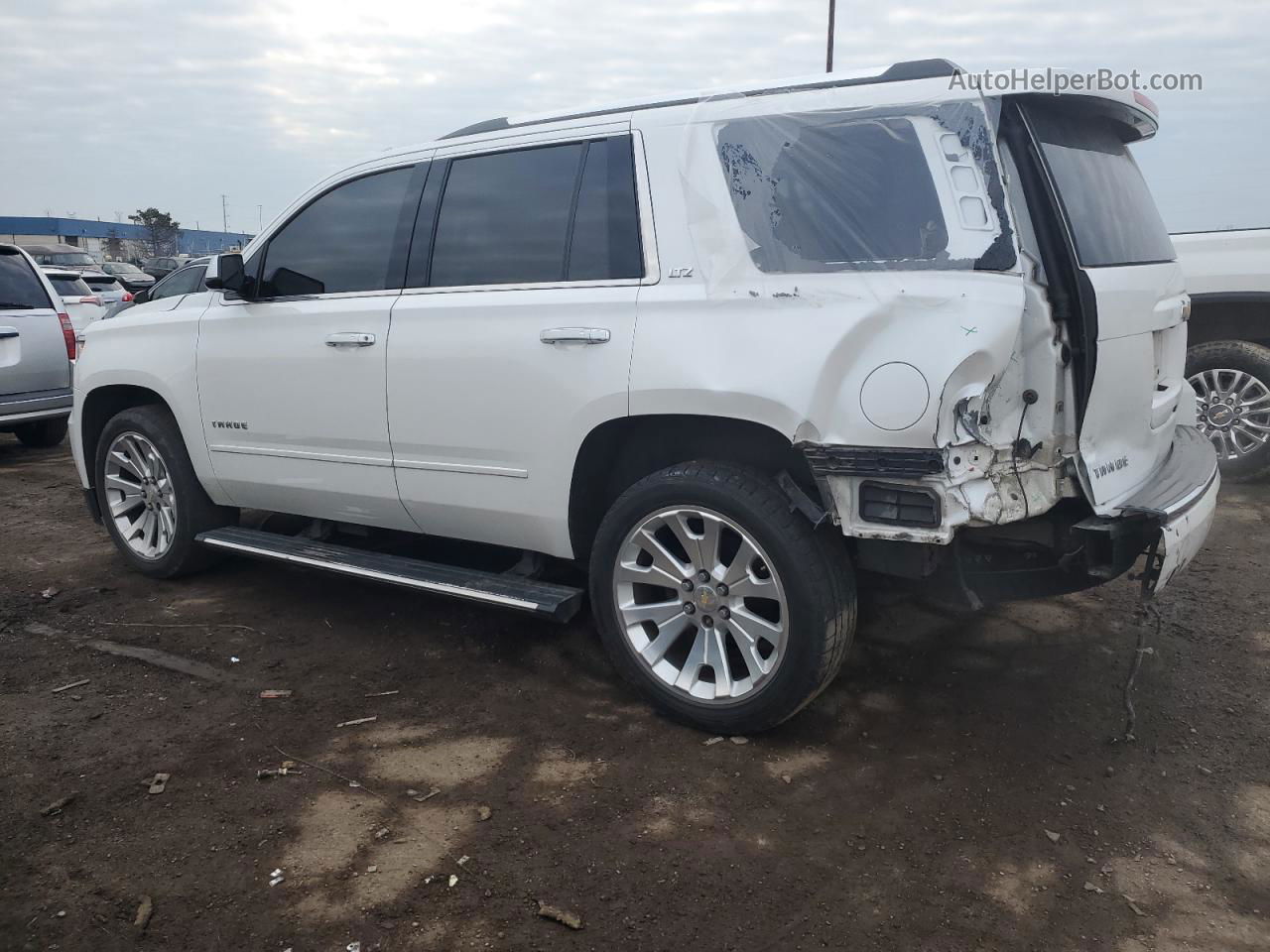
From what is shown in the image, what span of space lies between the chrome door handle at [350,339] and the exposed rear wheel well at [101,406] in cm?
157

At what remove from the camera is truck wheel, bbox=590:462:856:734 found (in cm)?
317

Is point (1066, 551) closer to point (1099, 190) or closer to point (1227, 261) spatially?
point (1099, 190)

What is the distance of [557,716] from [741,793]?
2.68 ft

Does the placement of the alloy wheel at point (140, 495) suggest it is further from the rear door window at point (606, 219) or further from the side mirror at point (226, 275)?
the rear door window at point (606, 219)

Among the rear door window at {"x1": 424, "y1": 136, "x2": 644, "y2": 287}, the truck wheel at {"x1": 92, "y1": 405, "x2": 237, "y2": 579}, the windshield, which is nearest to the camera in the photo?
the rear door window at {"x1": 424, "y1": 136, "x2": 644, "y2": 287}

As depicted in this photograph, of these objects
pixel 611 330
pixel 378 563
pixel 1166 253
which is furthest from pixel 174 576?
pixel 1166 253

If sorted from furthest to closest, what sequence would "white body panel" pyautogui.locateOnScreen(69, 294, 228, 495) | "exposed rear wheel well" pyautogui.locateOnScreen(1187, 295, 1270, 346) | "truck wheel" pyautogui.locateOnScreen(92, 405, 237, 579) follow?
"exposed rear wheel well" pyautogui.locateOnScreen(1187, 295, 1270, 346), "truck wheel" pyautogui.locateOnScreen(92, 405, 237, 579), "white body panel" pyautogui.locateOnScreen(69, 294, 228, 495)

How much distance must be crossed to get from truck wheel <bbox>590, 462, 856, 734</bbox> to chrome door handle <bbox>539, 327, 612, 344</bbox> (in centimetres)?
51

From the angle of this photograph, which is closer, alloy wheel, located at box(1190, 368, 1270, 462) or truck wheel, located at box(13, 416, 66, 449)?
alloy wheel, located at box(1190, 368, 1270, 462)

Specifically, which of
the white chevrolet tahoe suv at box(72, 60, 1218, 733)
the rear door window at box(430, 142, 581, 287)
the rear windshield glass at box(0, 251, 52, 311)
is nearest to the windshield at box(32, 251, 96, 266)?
the rear windshield glass at box(0, 251, 52, 311)

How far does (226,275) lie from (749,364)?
2542mm

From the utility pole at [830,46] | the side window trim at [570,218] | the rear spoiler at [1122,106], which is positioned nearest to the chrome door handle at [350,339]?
the side window trim at [570,218]

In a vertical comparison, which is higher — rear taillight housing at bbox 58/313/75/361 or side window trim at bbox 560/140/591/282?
side window trim at bbox 560/140/591/282

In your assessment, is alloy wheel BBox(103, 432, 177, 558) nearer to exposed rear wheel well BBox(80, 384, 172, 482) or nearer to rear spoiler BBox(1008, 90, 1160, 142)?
exposed rear wheel well BBox(80, 384, 172, 482)
